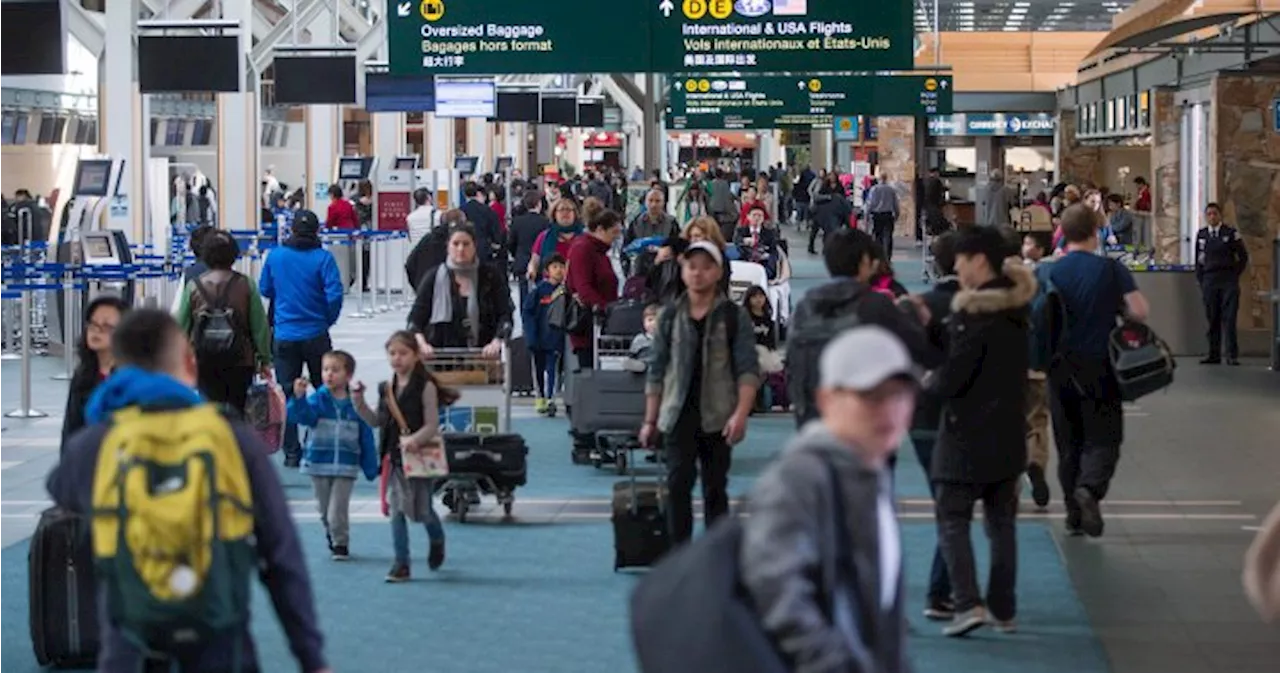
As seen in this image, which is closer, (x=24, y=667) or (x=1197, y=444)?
(x=24, y=667)

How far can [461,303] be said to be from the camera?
14789 mm

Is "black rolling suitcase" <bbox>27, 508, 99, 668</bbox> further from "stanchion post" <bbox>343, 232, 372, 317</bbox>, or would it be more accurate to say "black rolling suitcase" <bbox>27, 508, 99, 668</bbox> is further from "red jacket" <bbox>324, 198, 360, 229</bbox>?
"red jacket" <bbox>324, 198, 360, 229</bbox>

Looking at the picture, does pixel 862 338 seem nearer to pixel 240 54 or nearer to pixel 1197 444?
pixel 1197 444

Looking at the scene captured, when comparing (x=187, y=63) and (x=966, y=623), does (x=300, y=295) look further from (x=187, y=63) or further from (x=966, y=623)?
(x=187, y=63)

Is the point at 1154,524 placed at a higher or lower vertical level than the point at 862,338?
lower

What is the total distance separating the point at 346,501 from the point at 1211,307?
1386 cm

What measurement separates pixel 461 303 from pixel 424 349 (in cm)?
156

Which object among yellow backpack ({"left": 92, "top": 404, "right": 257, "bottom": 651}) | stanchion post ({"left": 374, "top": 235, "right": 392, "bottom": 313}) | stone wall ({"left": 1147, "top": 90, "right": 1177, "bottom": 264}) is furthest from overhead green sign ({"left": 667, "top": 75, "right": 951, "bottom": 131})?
yellow backpack ({"left": 92, "top": 404, "right": 257, "bottom": 651})

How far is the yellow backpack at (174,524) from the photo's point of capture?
5.61 metres

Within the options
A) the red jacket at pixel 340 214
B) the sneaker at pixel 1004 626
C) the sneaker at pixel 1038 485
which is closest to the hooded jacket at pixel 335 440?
the sneaker at pixel 1004 626

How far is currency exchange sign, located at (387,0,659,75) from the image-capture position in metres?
20.2

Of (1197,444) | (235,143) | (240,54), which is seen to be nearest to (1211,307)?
(1197,444)

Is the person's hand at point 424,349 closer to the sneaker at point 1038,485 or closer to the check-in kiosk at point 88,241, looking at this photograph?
the sneaker at point 1038,485

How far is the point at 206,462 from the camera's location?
562 cm
